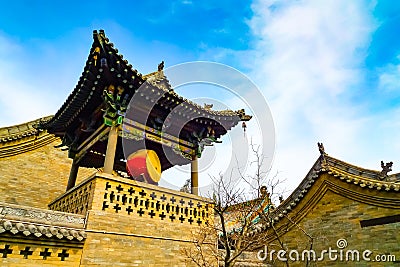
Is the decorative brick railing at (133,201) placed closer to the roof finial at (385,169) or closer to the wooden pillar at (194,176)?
the wooden pillar at (194,176)

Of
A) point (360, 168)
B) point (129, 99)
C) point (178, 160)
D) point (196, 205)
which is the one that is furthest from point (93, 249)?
point (360, 168)

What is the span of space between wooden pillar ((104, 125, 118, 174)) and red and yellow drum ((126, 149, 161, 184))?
4.97 ft

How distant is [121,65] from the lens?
22.5ft

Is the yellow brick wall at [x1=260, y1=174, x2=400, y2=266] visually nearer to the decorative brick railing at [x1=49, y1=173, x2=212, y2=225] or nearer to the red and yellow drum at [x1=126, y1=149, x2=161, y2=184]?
the decorative brick railing at [x1=49, y1=173, x2=212, y2=225]

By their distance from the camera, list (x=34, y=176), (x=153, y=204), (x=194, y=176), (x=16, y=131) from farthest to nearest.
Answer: (x=16, y=131)
(x=34, y=176)
(x=194, y=176)
(x=153, y=204)

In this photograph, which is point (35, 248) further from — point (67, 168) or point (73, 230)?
point (67, 168)

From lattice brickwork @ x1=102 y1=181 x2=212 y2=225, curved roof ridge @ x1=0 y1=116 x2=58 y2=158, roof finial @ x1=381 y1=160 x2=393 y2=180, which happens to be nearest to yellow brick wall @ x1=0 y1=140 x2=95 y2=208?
curved roof ridge @ x1=0 y1=116 x2=58 y2=158

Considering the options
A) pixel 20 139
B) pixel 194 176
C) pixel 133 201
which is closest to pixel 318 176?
pixel 194 176

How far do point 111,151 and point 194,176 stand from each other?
2.81 m

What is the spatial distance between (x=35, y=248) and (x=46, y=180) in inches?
339

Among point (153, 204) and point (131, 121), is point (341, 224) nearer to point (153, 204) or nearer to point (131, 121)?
point (153, 204)

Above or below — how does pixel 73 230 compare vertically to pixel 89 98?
below

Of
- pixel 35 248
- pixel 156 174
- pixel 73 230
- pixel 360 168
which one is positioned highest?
pixel 360 168

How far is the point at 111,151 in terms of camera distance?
22.9 feet
